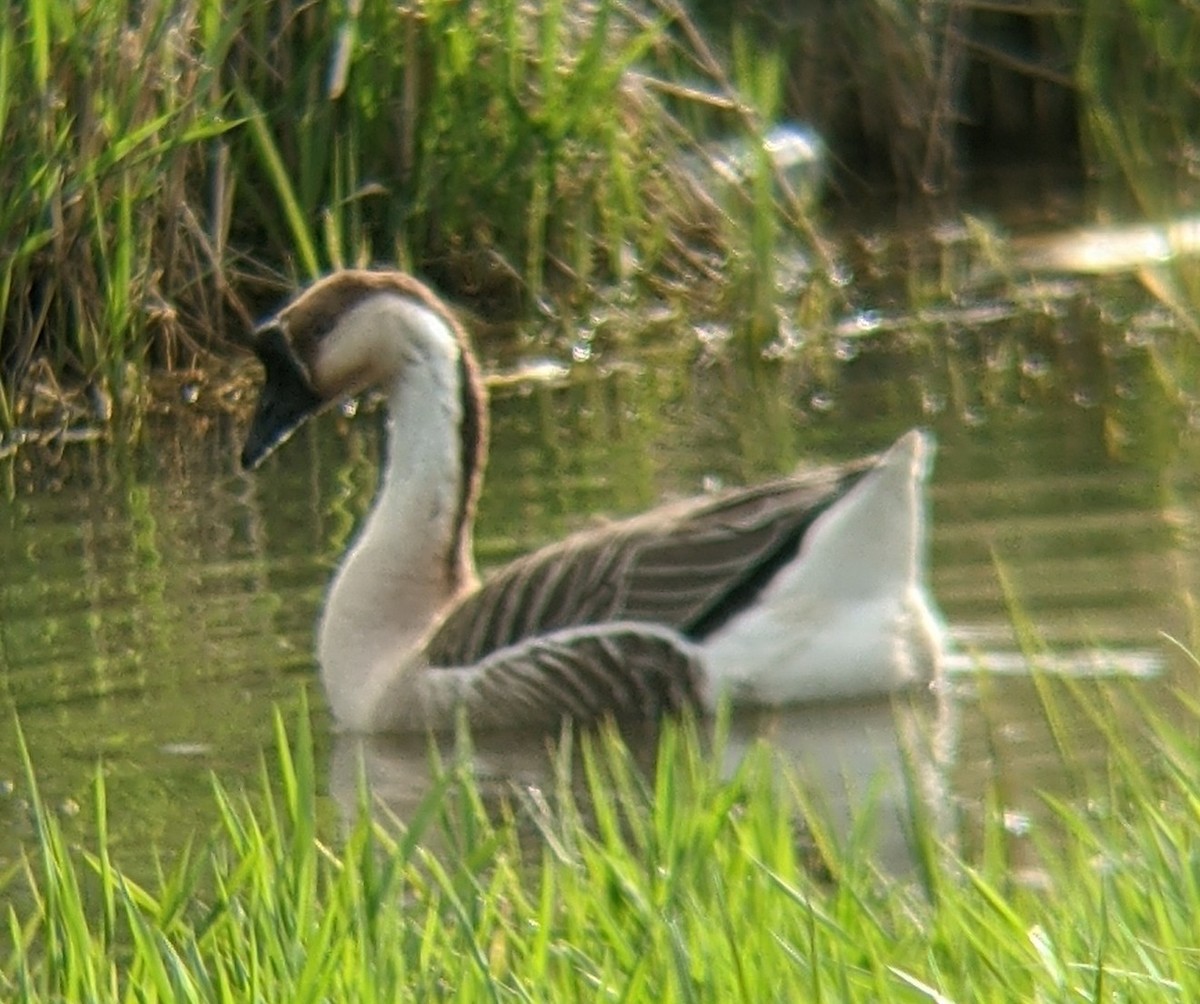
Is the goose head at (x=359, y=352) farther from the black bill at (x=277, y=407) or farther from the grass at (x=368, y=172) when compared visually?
the grass at (x=368, y=172)

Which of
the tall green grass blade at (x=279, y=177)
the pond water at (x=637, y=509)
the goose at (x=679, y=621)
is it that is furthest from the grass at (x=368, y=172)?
the goose at (x=679, y=621)

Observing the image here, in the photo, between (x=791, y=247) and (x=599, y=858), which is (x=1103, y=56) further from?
(x=599, y=858)

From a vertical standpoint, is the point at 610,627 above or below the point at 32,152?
below

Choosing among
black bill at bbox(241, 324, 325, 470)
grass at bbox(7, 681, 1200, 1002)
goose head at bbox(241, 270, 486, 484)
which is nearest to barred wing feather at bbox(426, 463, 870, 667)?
goose head at bbox(241, 270, 486, 484)

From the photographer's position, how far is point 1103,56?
1318 cm

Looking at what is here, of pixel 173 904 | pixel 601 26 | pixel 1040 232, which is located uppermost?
pixel 601 26

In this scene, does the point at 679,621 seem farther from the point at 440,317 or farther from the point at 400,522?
the point at 440,317

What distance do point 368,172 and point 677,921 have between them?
7244mm

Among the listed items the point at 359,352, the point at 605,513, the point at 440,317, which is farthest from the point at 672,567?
the point at 605,513

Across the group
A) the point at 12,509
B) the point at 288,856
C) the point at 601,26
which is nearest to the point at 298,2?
the point at 601,26

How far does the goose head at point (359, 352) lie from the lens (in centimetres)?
745

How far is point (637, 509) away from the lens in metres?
8.71

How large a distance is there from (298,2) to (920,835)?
7.20 meters

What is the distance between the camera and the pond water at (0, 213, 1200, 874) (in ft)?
21.5
